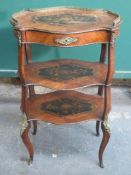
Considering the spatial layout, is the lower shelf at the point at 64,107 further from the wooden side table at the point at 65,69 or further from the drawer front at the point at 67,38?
the drawer front at the point at 67,38

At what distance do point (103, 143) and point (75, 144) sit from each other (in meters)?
0.24

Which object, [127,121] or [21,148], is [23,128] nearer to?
[21,148]

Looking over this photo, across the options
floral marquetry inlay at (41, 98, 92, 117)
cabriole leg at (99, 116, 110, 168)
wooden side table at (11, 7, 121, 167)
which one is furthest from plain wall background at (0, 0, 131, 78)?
cabriole leg at (99, 116, 110, 168)

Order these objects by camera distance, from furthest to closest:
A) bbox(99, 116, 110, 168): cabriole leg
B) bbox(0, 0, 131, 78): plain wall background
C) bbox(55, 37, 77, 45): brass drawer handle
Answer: bbox(0, 0, 131, 78): plain wall background → bbox(99, 116, 110, 168): cabriole leg → bbox(55, 37, 77, 45): brass drawer handle

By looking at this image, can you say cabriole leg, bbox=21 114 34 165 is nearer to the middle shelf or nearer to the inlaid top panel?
the middle shelf

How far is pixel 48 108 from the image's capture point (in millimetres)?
1663

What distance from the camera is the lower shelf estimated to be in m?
1.57

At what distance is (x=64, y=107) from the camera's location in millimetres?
1675

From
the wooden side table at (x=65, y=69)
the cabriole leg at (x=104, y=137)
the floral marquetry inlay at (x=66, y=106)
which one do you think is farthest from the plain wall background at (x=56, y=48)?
the cabriole leg at (x=104, y=137)

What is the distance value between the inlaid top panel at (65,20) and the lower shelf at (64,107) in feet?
1.51

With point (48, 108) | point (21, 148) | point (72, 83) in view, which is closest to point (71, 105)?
point (48, 108)

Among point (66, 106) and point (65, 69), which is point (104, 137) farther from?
point (65, 69)

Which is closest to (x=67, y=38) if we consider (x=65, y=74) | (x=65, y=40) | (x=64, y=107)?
(x=65, y=40)

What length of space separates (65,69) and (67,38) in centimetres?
34
